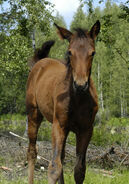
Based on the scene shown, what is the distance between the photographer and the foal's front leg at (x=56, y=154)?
344cm

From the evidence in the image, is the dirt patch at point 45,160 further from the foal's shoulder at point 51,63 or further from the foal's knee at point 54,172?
the foal's knee at point 54,172

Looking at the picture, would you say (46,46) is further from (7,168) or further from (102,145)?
(102,145)

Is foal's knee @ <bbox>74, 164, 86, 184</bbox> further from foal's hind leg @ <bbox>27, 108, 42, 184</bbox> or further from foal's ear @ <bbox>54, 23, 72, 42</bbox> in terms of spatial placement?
foal's ear @ <bbox>54, 23, 72, 42</bbox>

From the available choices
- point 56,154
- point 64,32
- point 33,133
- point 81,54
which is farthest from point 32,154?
point 81,54

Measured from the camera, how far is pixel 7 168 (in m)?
6.13

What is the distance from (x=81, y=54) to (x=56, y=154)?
126 cm

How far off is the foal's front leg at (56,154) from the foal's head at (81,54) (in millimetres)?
761

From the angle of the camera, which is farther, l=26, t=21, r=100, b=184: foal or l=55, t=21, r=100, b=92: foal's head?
l=26, t=21, r=100, b=184: foal

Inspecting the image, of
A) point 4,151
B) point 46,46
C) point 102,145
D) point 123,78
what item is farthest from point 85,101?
point 123,78

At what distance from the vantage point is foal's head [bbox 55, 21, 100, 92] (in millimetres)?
3014

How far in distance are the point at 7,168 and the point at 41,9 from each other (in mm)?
7588

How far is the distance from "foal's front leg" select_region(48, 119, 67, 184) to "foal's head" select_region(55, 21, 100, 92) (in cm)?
76

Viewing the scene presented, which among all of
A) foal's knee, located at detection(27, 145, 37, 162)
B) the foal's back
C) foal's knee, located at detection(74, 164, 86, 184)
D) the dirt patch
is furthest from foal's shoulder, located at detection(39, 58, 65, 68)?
foal's knee, located at detection(74, 164, 86, 184)

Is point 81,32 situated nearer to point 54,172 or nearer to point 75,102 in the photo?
point 75,102
